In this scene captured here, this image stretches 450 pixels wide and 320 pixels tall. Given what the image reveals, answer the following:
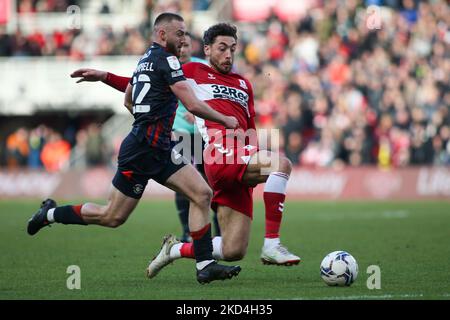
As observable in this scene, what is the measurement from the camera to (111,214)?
9.07 m

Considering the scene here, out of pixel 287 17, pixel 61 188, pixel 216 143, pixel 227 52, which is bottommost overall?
pixel 61 188

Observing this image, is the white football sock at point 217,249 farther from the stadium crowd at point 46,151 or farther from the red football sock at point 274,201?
the stadium crowd at point 46,151

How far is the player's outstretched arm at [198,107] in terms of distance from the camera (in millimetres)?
8414

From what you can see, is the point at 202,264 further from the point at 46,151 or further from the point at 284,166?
the point at 46,151

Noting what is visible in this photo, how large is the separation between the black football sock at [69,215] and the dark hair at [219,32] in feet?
7.26

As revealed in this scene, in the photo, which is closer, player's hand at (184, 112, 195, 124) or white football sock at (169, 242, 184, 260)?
white football sock at (169, 242, 184, 260)

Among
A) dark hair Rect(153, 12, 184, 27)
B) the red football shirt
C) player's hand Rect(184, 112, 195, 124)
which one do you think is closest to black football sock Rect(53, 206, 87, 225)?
the red football shirt

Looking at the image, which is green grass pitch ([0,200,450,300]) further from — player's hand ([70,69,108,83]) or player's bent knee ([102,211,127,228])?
player's hand ([70,69,108,83])

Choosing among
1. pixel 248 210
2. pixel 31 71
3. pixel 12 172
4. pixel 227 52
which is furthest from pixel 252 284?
pixel 31 71

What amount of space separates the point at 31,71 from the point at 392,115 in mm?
11846

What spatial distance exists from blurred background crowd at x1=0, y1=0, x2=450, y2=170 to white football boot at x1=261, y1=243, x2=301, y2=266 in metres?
15.9

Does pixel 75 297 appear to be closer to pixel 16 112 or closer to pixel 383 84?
pixel 383 84

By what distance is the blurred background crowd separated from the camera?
2491cm

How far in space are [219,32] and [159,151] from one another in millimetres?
1612
